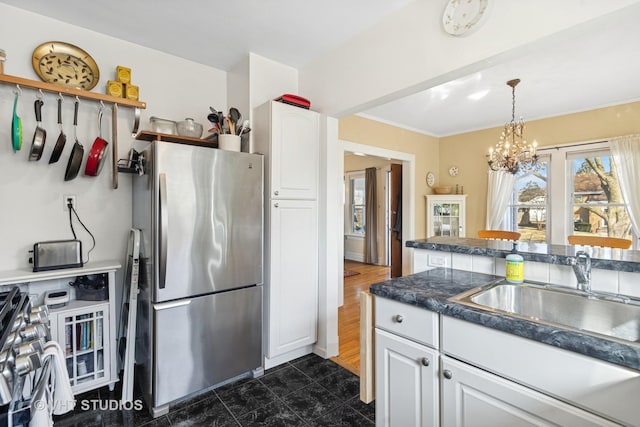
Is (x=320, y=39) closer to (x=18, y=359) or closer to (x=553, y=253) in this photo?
(x=553, y=253)

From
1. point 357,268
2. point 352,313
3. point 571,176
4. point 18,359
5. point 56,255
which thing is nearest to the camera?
point 18,359

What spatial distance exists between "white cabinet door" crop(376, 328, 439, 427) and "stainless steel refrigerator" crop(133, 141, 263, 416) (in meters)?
1.11

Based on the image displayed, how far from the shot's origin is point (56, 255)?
76.2 inches

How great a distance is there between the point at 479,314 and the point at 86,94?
2676 mm

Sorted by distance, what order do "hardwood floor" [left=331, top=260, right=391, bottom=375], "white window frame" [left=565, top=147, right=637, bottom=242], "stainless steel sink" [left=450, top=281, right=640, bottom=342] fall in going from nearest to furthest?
"stainless steel sink" [left=450, top=281, right=640, bottom=342]
"hardwood floor" [left=331, top=260, right=391, bottom=375]
"white window frame" [left=565, top=147, right=637, bottom=242]

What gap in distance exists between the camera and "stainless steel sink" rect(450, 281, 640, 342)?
1152mm

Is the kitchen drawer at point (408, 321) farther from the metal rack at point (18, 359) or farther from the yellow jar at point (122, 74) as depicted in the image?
the yellow jar at point (122, 74)

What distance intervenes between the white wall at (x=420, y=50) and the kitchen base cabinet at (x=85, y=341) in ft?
7.49

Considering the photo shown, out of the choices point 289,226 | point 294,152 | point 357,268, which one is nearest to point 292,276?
point 289,226

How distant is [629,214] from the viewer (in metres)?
3.49

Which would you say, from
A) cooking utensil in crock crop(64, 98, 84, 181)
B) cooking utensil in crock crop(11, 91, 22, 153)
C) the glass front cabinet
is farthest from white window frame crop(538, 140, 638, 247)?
cooking utensil in crock crop(11, 91, 22, 153)

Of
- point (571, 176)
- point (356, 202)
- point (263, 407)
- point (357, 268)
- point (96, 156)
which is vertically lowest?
point (263, 407)

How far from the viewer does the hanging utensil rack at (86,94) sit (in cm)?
186

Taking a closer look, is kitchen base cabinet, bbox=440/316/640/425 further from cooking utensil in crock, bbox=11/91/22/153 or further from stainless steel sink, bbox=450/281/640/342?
cooking utensil in crock, bbox=11/91/22/153
